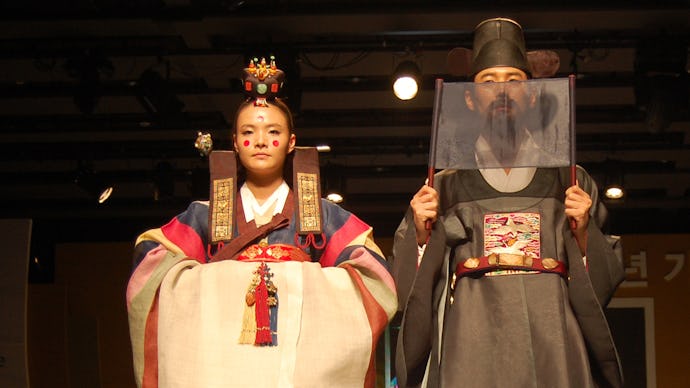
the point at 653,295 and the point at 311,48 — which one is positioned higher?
the point at 311,48

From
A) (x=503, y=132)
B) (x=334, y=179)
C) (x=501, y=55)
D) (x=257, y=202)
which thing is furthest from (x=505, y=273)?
(x=334, y=179)

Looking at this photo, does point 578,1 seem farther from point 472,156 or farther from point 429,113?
point 472,156

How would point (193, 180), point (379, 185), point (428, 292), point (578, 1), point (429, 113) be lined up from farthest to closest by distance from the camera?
point (379, 185) → point (193, 180) → point (429, 113) → point (578, 1) → point (428, 292)

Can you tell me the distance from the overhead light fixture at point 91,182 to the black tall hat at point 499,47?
6163 millimetres

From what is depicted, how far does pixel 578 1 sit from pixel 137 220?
5.95m

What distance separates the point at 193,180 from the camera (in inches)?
359

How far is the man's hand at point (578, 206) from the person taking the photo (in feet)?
10.9

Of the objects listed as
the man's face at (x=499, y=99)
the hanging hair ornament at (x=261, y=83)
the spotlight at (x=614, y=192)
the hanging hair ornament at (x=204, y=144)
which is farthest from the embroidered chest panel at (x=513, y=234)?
the spotlight at (x=614, y=192)

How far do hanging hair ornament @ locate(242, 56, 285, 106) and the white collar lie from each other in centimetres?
30

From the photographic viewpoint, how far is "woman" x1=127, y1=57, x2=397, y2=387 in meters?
3.21

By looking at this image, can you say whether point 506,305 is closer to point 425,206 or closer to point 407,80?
point 425,206

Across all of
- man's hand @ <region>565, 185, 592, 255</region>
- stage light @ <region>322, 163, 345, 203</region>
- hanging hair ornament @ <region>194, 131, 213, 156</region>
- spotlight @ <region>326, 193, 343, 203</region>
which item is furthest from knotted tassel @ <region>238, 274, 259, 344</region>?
stage light @ <region>322, 163, 345, 203</region>

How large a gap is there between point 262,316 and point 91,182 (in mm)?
6405

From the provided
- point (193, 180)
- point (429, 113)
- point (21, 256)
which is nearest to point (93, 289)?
point (193, 180)
